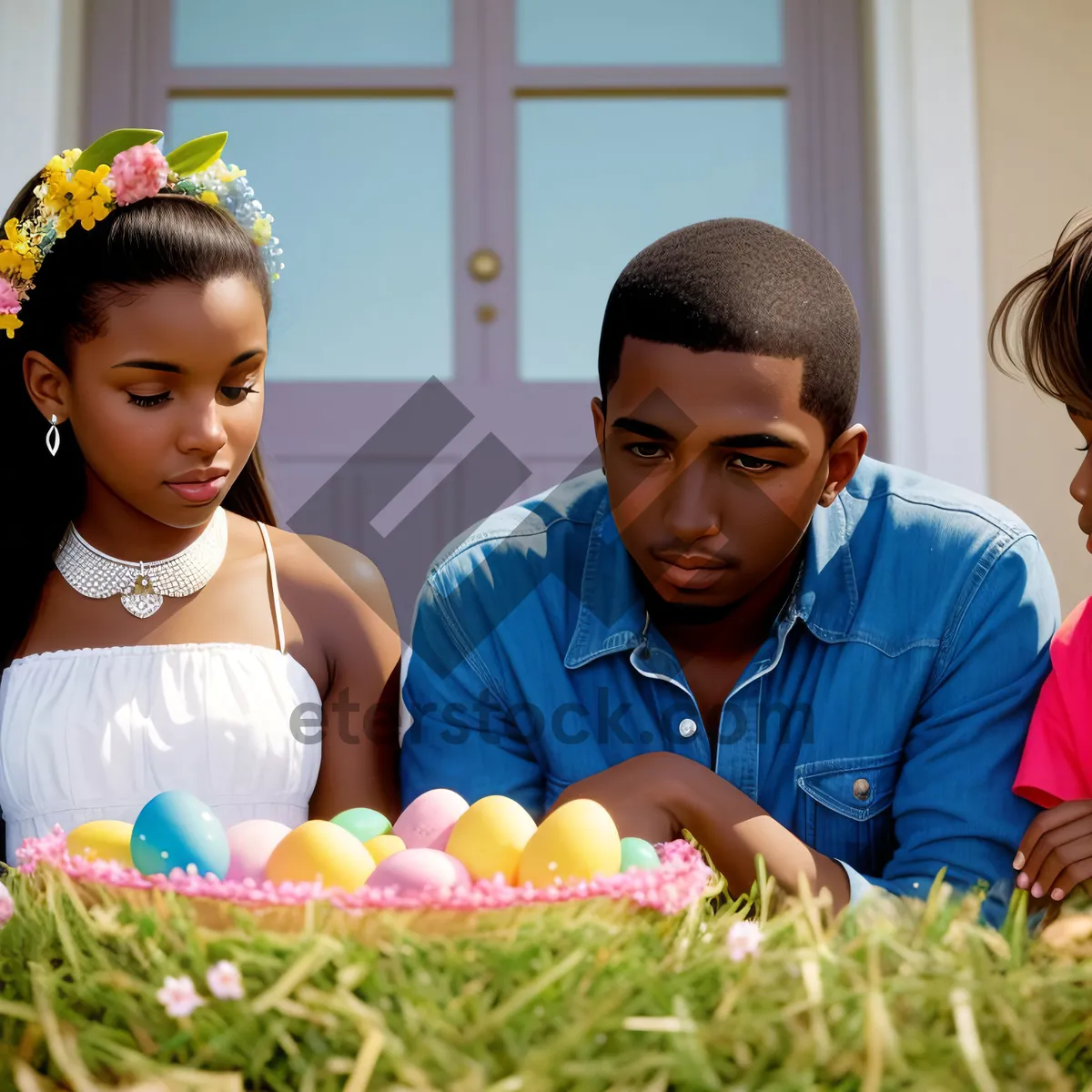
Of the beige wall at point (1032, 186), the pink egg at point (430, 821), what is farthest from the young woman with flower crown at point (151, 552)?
the beige wall at point (1032, 186)

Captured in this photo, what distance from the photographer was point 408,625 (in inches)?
135

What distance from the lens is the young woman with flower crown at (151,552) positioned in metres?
1.74

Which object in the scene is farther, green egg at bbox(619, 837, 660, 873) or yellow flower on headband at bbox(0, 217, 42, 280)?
yellow flower on headband at bbox(0, 217, 42, 280)

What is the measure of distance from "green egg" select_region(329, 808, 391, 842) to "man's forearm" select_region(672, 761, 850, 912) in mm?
316

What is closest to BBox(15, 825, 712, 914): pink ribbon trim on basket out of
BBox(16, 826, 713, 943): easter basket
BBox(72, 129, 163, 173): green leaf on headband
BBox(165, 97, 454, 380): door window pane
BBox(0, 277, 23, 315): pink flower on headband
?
BBox(16, 826, 713, 943): easter basket

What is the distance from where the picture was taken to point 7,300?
184 cm

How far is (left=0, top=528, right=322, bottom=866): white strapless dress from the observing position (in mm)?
1813

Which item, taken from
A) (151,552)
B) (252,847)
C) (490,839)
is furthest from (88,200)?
(490,839)

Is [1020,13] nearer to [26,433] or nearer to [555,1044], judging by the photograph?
[26,433]

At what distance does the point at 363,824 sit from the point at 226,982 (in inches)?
20.7

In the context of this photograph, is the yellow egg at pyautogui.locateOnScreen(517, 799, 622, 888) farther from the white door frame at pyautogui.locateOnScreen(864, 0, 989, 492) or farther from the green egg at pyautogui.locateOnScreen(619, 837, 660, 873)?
the white door frame at pyautogui.locateOnScreen(864, 0, 989, 492)

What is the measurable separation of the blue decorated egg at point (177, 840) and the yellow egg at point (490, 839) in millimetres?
210

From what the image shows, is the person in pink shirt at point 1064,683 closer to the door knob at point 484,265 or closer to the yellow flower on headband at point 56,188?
the yellow flower on headband at point 56,188

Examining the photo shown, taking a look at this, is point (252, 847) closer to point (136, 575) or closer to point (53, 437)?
point (136, 575)
